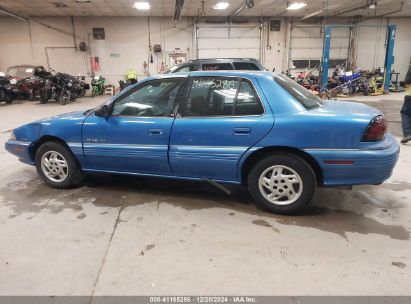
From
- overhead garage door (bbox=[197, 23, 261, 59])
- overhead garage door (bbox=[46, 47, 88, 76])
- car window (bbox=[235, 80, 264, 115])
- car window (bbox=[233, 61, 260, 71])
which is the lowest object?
car window (bbox=[235, 80, 264, 115])

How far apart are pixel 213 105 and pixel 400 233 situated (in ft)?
6.73

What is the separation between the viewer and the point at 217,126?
3102 millimetres

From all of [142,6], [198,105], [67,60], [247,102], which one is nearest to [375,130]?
[247,102]

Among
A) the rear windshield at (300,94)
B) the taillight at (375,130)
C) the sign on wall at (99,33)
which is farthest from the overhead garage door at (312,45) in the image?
the taillight at (375,130)

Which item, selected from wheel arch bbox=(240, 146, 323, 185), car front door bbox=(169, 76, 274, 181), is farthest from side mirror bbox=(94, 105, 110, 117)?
wheel arch bbox=(240, 146, 323, 185)

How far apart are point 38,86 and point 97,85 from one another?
2905mm

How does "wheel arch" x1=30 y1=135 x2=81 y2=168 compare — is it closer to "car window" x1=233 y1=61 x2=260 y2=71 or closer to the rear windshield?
the rear windshield

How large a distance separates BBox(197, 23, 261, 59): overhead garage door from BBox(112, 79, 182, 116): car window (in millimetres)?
14049

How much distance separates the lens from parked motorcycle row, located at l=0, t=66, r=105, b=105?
1290cm

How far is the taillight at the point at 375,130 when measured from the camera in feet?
9.14

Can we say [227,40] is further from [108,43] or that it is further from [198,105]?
[198,105]

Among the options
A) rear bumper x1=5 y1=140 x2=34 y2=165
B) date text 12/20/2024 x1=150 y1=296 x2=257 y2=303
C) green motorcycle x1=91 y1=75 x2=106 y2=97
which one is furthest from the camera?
green motorcycle x1=91 y1=75 x2=106 y2=97

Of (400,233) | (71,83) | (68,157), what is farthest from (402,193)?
(71,83)

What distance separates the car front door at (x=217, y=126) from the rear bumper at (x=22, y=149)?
1.92 meters
